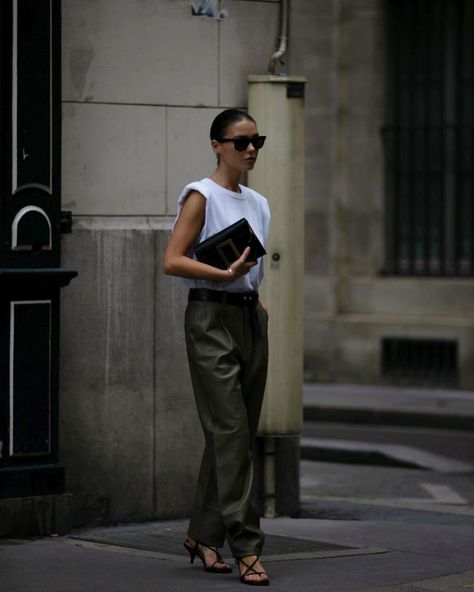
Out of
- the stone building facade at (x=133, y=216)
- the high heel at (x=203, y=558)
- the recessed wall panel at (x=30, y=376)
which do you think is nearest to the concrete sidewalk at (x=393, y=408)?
the stone building facade at (x=133, y=216)

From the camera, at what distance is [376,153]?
58.7ft

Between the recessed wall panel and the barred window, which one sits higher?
the barred window

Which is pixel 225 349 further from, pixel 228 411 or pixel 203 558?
pixel 203 558

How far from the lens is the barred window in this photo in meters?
17.7

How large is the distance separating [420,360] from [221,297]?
441 inches

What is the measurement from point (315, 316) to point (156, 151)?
9.89 meters

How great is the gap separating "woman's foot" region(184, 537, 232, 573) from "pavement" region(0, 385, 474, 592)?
1.5 inches

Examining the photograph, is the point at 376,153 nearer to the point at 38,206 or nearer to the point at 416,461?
the point at 416,461

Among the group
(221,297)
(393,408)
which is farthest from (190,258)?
(393,408)

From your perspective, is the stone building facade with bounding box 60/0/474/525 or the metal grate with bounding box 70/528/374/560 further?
the stone building facade with bounding box 60/0/474/525

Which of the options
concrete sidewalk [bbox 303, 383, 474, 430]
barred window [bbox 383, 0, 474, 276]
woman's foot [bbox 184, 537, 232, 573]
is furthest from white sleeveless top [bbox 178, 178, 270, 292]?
barred window [bbox 383, 0, 474, 276]

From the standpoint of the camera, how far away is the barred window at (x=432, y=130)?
1772 centimetres

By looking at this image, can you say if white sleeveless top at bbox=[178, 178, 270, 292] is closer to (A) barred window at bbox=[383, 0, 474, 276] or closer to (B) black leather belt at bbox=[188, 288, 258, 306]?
(B) black leather belt at bbox=[188, 288, 258, 306]

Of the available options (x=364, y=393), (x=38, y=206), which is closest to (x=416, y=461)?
(x=364, y=393)
